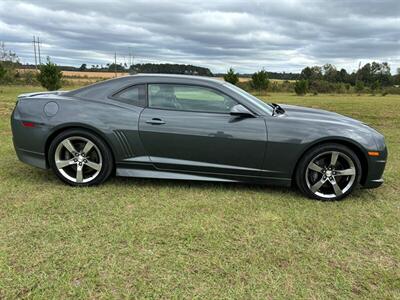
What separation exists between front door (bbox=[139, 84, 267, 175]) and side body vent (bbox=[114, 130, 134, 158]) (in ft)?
0.61

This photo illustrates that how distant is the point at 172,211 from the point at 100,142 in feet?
4.11

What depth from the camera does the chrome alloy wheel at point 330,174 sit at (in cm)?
381

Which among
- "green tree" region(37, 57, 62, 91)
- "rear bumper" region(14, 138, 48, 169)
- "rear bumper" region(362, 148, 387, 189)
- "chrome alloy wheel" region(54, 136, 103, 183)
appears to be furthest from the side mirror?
"green tree" region(37, 57, 62, 91)

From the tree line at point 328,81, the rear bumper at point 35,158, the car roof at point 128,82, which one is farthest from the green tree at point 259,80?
the rear bumper at point 35,158

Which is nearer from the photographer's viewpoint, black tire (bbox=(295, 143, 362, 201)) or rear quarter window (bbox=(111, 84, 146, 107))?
black tire (bbox=(295, 143, 362, 201))

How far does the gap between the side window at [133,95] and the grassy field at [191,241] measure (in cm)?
105

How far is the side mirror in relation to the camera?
376cm

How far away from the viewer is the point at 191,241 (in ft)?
9.35

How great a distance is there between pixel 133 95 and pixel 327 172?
8.06 feet

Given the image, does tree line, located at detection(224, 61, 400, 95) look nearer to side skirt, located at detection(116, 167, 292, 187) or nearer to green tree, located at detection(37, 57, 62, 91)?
green tree, located at detection(37, 57, 62, 91)

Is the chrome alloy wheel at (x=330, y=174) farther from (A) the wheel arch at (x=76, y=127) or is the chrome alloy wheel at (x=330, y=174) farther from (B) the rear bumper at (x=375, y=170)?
(A) the wheel arch at (x=76, y=127)

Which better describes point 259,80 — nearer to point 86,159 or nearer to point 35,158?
point 86,159

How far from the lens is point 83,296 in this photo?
2143mm

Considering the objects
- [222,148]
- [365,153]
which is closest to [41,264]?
[222,148]
